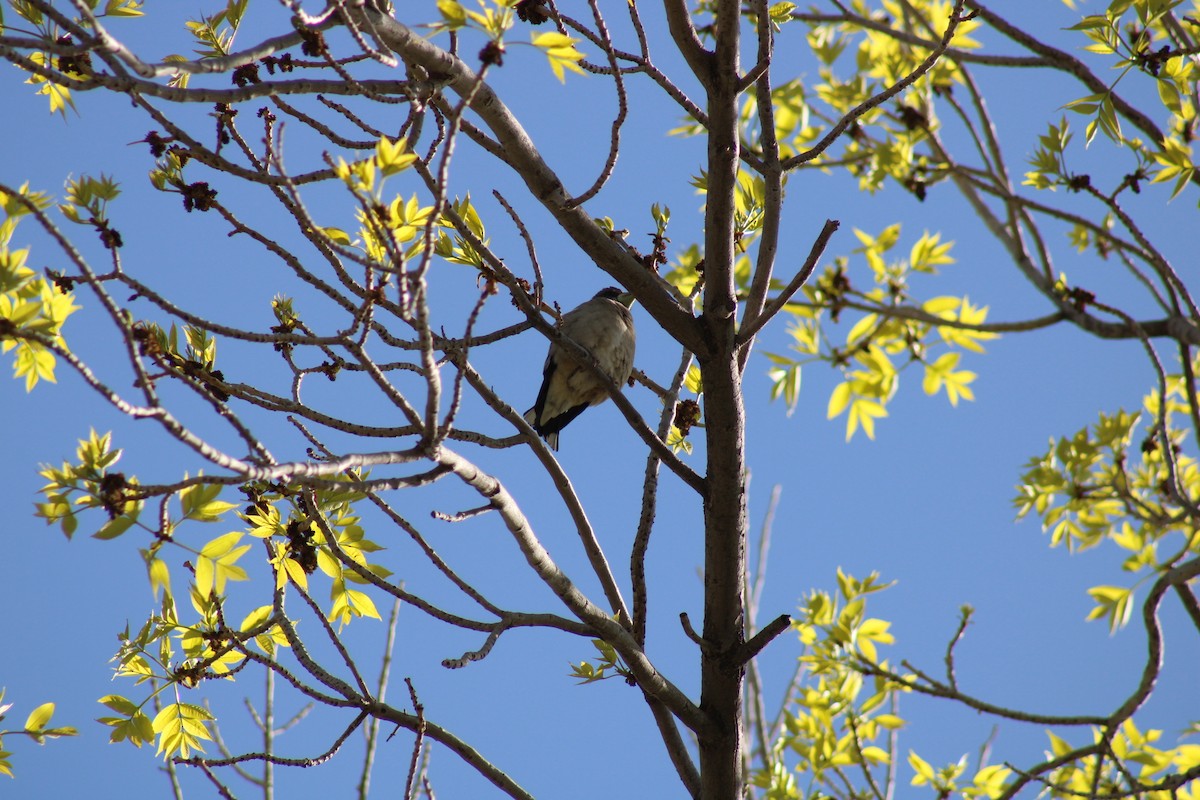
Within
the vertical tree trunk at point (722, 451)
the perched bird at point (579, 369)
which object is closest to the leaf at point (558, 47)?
the vertical tree trunk at point (722, 451)

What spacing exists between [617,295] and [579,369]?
3.80 feet

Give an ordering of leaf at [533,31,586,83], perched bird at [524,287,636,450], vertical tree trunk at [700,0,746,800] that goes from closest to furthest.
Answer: leaf at [533,31,586,83]
vertical tree trunk at [700,0,746,800]
perched bird at [524,287,636,450]

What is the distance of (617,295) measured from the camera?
5812 mm

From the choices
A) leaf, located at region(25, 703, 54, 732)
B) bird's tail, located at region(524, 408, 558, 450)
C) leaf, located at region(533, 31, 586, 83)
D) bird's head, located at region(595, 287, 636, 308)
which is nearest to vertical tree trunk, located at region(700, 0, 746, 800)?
leaf, located at region(533, 31, 586, 83)

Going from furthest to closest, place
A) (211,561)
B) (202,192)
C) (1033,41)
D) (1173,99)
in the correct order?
(1033,41) → (1173,99) → (202,192) → (211,561)

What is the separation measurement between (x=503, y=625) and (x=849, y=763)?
1897mm

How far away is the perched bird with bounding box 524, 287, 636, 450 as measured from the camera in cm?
494

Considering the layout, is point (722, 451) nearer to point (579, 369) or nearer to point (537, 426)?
point (579, 369)

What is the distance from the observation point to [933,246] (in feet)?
12.5

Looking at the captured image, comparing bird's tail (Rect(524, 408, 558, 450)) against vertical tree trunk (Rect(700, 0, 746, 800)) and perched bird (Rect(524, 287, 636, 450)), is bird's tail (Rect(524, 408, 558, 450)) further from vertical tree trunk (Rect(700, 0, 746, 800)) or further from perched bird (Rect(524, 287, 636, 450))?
vertical tree trunk (Rect(700, 0, 746, 800))

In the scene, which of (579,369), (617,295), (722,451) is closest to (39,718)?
(722,451)

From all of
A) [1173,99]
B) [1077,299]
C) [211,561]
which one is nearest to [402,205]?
[211,561]

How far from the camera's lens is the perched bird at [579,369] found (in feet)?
16.2

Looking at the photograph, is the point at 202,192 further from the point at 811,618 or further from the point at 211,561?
the point at 811,618
